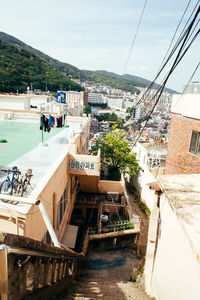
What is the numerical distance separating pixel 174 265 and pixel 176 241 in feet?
1.67

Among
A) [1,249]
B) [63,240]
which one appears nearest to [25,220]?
[1,249]

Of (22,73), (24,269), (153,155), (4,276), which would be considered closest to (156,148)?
(153,155)

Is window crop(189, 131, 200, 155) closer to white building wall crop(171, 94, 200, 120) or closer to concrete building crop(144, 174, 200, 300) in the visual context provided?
white building wall crop(171, 94, 200, 120)

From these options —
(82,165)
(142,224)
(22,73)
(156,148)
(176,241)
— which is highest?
(22,73)

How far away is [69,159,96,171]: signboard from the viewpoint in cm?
1157

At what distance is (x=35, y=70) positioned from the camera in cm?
10294

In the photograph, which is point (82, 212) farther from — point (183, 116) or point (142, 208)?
point (183, 116)

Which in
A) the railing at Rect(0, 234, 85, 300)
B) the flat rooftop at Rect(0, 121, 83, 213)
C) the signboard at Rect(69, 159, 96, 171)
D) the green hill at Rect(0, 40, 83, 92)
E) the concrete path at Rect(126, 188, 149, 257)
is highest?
the green hill at Rect(0, 40, 83, 92)

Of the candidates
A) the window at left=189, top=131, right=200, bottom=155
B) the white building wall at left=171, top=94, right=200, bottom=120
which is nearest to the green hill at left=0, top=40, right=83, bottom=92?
the white building wall at left=171, top=94, right=200, bottom=120

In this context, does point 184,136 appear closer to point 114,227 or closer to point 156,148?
point 114,227

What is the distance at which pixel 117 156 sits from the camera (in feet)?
68.6

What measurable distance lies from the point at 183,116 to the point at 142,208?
13.1m

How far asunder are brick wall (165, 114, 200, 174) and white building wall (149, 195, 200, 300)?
160 inches

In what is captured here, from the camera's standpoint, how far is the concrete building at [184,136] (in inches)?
359
